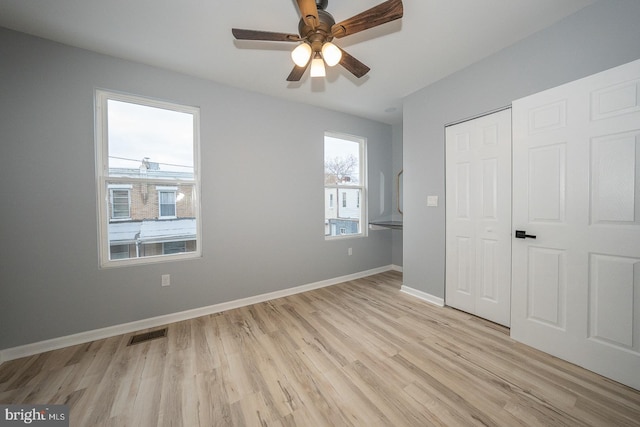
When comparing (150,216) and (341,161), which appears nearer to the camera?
(150,216)

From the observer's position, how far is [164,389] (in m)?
1.58

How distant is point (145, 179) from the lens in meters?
2.44

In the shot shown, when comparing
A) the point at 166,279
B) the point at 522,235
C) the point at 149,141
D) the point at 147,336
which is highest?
the point at 149,141

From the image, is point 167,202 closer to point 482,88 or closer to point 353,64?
point 353,64

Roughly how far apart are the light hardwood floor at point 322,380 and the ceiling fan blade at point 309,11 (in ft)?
7.98

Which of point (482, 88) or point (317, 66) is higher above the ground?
point (482, 88)

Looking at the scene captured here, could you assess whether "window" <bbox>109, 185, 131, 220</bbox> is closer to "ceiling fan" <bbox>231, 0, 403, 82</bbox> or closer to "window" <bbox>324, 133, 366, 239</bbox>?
"ceiling fan" <bbox>231, 0, 403, 82</bbox>

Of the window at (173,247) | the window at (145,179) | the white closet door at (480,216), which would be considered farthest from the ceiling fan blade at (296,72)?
the window at (173,247)

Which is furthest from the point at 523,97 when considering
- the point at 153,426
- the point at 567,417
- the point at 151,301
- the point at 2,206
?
the point at 2,206

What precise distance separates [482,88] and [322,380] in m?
3.15

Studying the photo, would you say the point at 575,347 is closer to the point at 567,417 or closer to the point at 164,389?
the point at 567,417

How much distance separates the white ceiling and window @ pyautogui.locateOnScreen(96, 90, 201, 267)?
0.53m

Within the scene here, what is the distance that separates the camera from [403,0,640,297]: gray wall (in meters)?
1.65

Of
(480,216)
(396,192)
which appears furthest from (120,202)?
(396,192)
